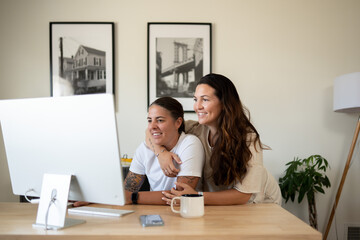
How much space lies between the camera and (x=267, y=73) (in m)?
3.18

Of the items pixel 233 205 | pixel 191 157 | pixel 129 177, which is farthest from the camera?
pixel 129 177

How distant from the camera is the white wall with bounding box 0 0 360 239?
313 cm

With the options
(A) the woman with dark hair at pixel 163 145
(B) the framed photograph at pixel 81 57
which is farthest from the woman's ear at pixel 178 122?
(B) the framed photograph at pixel 81 57

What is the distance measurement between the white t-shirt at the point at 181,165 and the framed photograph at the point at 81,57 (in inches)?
60.1

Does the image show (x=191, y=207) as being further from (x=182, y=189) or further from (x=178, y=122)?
(x=178, y=122)

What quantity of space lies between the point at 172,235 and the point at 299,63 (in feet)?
8.75

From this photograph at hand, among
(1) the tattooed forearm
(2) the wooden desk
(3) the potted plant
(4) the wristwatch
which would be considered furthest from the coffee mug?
(3) the potted plant

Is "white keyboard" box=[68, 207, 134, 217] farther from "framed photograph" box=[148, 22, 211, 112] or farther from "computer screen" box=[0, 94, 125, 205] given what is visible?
"framed photograph" box=[148, 22, 211, 112]

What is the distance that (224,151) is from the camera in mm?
1575

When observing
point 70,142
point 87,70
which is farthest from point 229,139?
point 87,70

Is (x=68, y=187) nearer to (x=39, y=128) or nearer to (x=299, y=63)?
(x=39, y=128)

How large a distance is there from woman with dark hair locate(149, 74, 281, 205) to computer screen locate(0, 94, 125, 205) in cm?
40

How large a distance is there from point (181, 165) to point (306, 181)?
1.70 metres

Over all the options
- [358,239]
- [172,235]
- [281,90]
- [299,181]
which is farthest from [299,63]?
[172,235]
